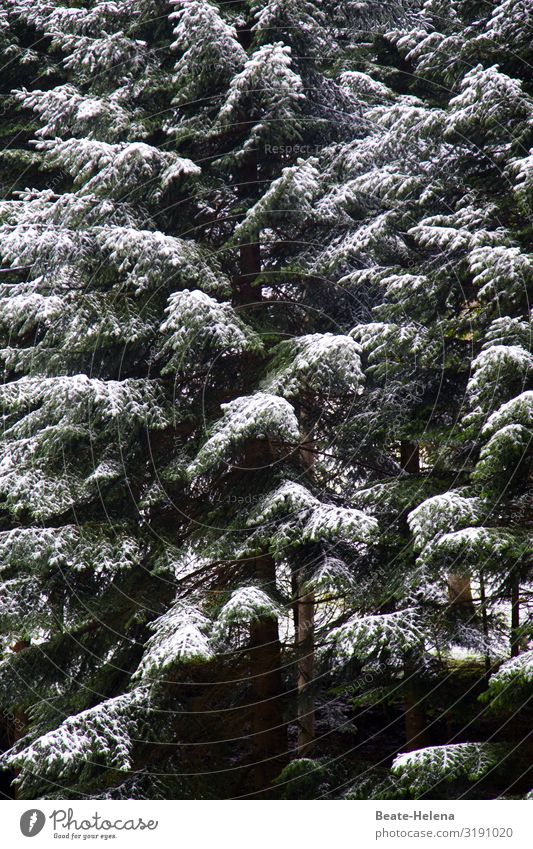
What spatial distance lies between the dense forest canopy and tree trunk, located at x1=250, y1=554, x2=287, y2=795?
4cm

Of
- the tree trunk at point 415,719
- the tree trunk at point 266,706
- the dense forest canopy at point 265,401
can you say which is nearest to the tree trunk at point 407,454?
the dense forest canopy at point 265,401

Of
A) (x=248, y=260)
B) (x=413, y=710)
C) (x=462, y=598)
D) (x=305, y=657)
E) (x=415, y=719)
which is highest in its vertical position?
(x=248, y=260)

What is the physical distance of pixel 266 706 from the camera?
9.27 m

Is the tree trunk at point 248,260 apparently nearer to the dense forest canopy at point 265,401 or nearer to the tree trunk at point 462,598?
the dense forest canopy at point 265,401

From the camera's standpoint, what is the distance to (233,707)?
9.48 m

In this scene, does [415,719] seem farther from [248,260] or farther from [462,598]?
[248,260]

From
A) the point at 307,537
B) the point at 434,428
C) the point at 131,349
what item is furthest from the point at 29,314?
the point at 434,428

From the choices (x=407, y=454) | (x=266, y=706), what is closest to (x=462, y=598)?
(x=407, y=454)

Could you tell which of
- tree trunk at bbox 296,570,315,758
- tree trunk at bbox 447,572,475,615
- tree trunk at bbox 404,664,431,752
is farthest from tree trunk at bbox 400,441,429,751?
tree trunk at bbox 296,570,315,758

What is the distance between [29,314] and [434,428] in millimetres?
4578

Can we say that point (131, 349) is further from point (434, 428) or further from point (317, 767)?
point (317, 767)

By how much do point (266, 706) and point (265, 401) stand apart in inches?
154

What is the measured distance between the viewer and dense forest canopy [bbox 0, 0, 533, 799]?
7625 millimetres

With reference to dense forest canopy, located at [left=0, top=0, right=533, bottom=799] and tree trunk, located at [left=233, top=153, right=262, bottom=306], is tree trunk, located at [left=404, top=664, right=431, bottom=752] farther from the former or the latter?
tree trunk, located at [left=233, top=153, right=262, bottom=306]
